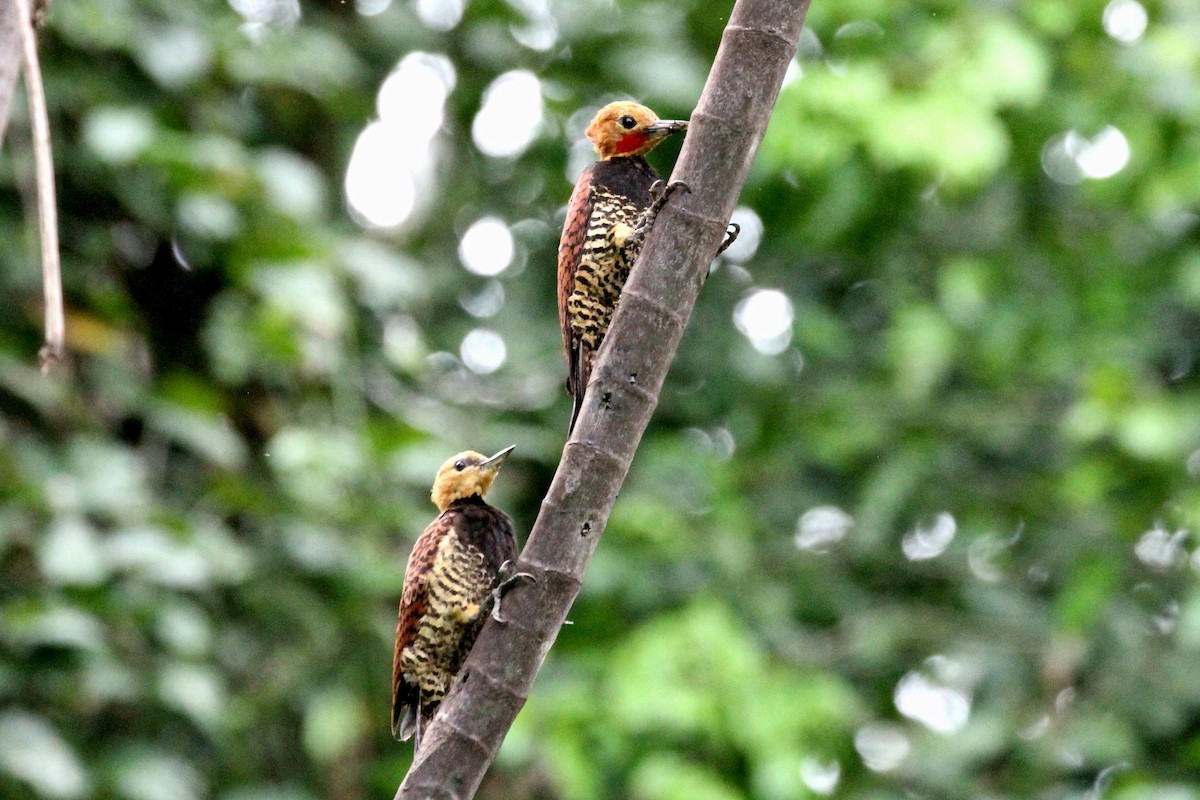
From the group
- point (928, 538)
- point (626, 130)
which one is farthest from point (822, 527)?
point (626, 130)

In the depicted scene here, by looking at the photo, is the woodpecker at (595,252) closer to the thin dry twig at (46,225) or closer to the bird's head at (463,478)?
the bird's head at (463,478)

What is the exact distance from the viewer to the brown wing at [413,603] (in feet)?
9.55

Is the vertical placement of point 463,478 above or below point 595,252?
below

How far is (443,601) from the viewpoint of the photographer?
2.89 meters

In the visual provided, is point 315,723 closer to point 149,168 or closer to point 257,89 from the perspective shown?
point 149,168

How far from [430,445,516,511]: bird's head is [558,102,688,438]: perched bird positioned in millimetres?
480

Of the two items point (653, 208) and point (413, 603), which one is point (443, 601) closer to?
point (413, 603)

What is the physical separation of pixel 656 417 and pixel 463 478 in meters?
3.22

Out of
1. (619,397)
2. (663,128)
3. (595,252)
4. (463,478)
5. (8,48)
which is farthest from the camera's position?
(463,478)

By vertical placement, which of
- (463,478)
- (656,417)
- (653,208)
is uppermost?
(656,417)

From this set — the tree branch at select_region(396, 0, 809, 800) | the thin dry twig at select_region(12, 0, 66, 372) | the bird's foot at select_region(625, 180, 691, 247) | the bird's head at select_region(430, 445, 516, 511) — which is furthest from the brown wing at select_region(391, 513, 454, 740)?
the thin dry twig at select_region(12, 0, 66, 372)

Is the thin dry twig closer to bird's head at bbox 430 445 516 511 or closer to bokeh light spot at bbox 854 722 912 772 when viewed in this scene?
bird's head at bbox 430 445 516 511

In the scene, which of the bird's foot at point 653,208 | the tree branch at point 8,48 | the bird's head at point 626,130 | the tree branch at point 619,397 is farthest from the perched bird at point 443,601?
the tree branch at point 8,48

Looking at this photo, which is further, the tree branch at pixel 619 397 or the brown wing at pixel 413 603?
the brown wing at pixel 413 603
